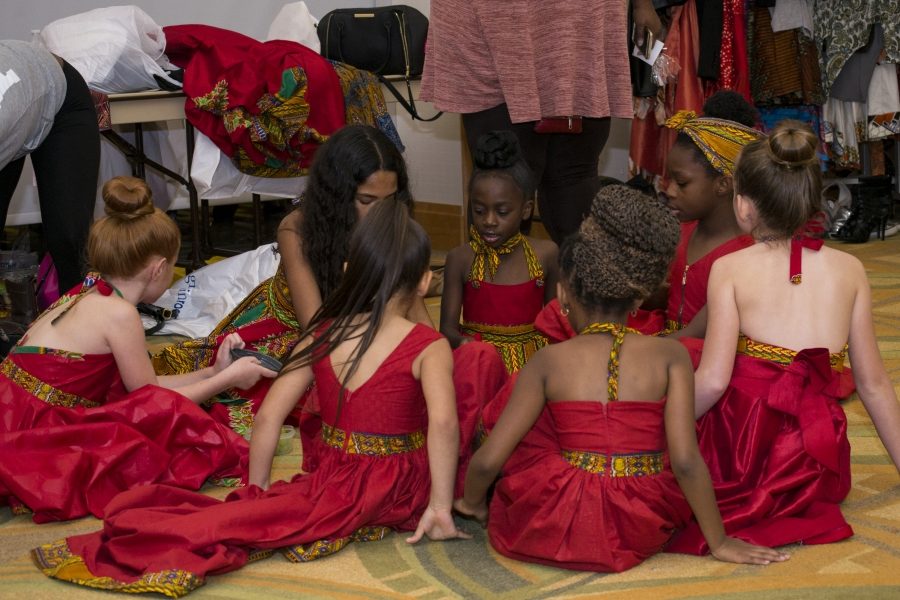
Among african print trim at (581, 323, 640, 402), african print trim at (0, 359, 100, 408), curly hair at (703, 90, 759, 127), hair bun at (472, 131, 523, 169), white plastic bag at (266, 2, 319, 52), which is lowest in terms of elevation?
african print trim at (0, 359, 100, 408)

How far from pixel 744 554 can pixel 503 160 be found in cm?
127

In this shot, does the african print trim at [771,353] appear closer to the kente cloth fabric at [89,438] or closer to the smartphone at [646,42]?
the kente cloth fabric at [89,438]

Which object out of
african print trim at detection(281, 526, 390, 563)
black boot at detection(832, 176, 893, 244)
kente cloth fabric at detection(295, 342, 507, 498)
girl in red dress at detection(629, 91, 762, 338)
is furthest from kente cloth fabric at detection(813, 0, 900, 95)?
african print trim at detection(281, 526, 390, 563)

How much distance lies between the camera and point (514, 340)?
2980mm

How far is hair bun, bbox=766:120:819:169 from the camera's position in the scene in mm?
2158

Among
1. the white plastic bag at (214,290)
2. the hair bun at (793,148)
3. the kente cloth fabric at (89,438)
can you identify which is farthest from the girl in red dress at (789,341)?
the white plastic bag at (214,290)

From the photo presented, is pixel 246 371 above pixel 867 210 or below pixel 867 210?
below

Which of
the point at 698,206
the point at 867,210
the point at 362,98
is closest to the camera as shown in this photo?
the point at 698,206

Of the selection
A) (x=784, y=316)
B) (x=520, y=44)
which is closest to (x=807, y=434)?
(x=784, y=316)

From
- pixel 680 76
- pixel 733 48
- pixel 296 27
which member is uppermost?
pixel 296 27

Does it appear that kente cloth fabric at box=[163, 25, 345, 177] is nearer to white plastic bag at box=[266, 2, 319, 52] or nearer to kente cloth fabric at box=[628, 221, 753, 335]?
white plastic bag at box=[266, 2, 319, 52]

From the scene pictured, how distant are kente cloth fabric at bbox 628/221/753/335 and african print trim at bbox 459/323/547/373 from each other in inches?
10.4

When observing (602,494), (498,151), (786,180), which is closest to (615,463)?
(602,494)

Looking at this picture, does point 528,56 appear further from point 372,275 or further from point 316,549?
point 316,549
